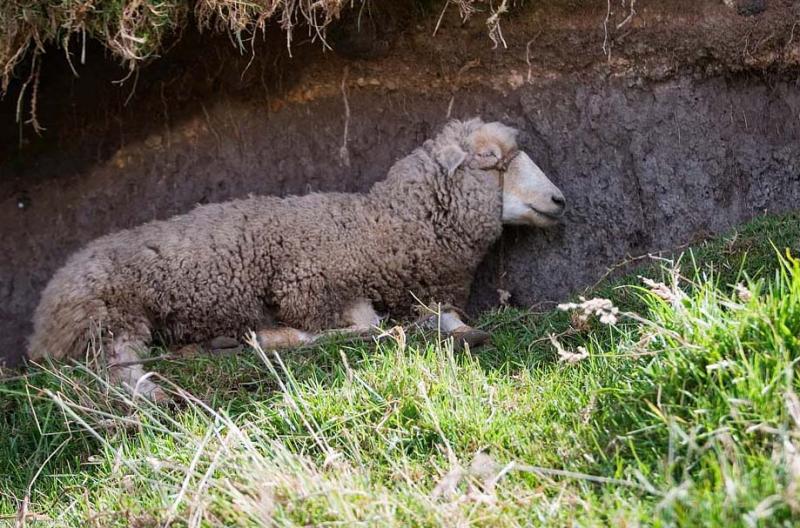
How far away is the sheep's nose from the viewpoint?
5117 millimetres

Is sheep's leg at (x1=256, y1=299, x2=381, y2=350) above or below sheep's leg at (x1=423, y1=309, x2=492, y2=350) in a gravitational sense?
below

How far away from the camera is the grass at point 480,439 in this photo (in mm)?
2463

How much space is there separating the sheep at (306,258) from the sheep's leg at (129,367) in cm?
1

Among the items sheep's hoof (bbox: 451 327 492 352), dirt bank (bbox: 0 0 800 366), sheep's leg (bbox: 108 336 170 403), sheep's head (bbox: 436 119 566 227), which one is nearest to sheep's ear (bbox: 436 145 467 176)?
sheep's head (bbox: 436 119 566 227)

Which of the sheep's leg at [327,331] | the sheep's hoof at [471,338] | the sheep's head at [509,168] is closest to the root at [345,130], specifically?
the sheep's head at [509,168]

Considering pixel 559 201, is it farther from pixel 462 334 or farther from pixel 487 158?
pixel 462 334

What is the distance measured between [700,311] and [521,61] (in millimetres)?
3006

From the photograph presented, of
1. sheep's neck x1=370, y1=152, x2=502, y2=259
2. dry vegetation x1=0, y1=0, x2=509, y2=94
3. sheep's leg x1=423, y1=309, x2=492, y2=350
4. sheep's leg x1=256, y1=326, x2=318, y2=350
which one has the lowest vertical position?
sheep's leg x1=256, y1=326, x2=318, y2=350

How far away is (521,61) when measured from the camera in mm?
5559

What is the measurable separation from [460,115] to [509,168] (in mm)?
610

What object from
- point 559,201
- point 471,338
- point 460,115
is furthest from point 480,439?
point 460,115

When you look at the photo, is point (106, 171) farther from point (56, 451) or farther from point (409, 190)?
point (56, 451)

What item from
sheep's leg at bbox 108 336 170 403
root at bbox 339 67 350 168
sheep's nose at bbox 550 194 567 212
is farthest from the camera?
root at bbox 339 67 350 168

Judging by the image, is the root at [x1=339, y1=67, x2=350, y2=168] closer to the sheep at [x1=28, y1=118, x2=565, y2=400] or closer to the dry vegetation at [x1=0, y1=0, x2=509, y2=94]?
the sheep at [x1=28, y1=118, x2=565, y2=400]
